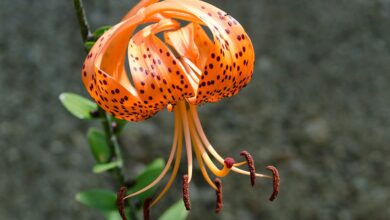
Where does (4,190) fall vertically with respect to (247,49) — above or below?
below

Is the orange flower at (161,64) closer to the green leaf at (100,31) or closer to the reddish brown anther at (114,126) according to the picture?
the green leaf at (100,31)

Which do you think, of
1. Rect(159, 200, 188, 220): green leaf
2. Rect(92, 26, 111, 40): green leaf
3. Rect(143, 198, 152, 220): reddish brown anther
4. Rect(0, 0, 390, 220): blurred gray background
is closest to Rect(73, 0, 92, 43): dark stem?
Rect(92, 26, 111, 40): green leaf

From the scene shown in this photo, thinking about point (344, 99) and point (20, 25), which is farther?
point (20, 25)

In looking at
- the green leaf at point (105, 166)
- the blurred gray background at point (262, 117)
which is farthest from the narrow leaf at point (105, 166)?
the blurred gray background at point (262, 117)

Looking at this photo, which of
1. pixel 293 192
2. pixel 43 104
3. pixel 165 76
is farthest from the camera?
pixel 43 104

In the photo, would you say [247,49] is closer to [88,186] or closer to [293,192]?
[293,192]

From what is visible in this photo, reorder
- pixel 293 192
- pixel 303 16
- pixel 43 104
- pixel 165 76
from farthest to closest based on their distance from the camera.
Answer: pixel 43 104
pixel 293 192
pixel 303 16
pixel 165 76

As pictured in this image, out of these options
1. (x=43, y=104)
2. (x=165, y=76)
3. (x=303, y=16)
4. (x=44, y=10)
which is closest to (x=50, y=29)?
(x=44, y=10)
